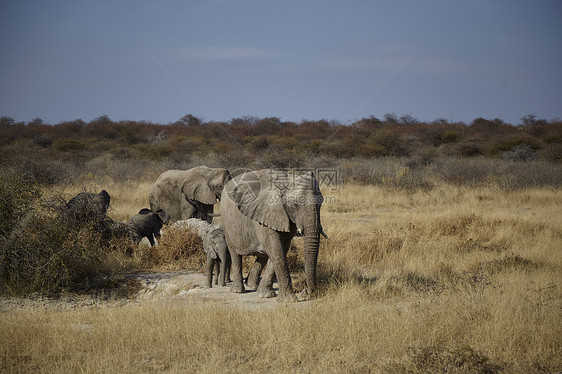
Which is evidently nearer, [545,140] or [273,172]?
[273,172]

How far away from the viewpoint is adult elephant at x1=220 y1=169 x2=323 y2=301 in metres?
7.00

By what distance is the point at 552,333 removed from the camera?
5641 mm

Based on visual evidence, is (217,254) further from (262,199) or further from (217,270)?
(262,199)

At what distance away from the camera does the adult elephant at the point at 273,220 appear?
7.00 meters

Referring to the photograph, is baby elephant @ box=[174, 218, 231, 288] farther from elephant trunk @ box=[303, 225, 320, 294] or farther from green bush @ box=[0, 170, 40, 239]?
green bush @ box=[0, 170, 40, 239]

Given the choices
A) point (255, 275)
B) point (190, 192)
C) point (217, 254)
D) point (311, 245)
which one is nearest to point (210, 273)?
point (217, 254)

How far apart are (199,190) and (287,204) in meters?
6.32

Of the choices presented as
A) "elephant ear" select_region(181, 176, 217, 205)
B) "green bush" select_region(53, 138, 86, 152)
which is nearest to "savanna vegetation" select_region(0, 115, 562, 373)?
"elephant ear" select_region(181, 176, 217, 205)

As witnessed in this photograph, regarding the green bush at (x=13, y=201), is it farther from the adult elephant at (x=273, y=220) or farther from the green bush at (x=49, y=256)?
the adult elephant at (x=273, y=220)

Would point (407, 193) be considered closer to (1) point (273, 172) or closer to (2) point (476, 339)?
(1) point (273, 172)

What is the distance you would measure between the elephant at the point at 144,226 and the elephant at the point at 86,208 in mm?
740

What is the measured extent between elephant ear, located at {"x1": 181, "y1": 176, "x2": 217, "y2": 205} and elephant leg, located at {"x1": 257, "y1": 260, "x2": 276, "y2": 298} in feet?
17.8

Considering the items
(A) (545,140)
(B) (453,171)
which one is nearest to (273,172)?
(B) (453,171)

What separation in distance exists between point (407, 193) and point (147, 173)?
489 inches
